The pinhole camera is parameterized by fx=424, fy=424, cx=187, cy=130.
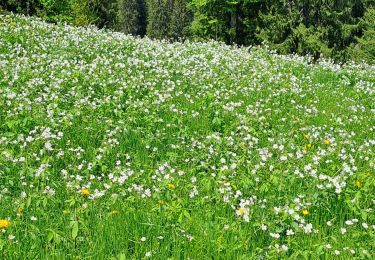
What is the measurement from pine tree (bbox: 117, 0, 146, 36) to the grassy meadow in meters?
75.6

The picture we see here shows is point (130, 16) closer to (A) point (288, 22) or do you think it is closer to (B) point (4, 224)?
(A) point (288, 22)

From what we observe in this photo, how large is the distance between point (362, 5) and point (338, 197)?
3701 cm

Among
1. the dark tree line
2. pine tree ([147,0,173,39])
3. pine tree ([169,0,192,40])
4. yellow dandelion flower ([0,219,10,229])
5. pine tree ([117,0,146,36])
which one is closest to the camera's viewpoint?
yellow dandelion flower ([0,219,10,229])

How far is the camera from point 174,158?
597 cm

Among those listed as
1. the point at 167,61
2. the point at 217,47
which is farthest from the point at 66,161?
the point at 217,47

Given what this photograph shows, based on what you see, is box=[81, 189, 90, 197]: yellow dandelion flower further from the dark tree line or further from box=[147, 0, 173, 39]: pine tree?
box=[147, 0, 173, 39]: pine tree

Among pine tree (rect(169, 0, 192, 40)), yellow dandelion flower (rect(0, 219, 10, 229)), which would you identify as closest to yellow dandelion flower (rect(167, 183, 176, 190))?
yellow dandelion flower (rect(0, 219, 10, 229))

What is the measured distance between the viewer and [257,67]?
11.9 meters

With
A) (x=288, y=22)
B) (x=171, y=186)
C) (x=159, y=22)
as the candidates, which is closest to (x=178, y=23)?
(x=159, y=22)

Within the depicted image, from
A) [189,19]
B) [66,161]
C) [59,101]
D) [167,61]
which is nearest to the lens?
[66,161]

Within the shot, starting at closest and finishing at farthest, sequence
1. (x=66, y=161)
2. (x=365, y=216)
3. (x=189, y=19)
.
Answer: (x=365, y=216), (x=66, y=161), (x=189, y=19)

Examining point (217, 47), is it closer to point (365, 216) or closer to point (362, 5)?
point (365, 216)

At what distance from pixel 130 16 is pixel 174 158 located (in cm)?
8409

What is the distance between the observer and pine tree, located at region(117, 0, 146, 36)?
277 ft
